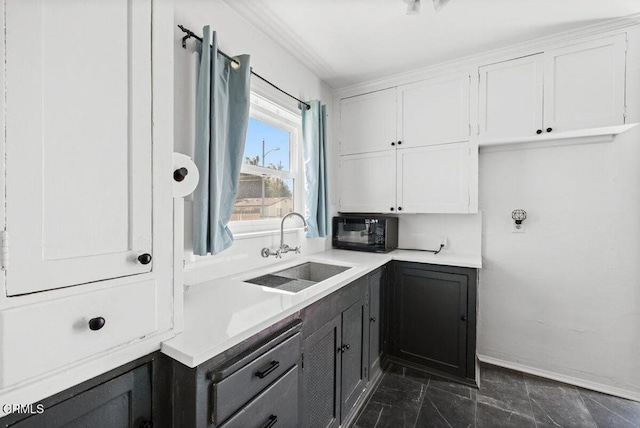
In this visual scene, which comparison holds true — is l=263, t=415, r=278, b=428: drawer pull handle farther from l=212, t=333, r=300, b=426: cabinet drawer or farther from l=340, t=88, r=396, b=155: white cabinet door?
l=340, t=88, r=396, b=155: white cabinet door

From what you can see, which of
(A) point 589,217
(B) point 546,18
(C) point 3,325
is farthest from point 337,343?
(B) point 546,18

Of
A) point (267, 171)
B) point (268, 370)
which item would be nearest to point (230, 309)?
point (268, 370)

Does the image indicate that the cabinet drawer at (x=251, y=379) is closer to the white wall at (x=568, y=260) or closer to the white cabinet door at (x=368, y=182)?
the white cabinet door at (x=368, y=182)

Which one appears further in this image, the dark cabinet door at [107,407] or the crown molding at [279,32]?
the crown molding at [279,32]

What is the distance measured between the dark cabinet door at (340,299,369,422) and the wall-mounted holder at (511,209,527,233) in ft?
4.99

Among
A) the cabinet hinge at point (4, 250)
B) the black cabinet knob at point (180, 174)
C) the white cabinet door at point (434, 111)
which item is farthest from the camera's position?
the white cabinet door at point (434, 111)

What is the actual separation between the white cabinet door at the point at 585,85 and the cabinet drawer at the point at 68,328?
2.67m

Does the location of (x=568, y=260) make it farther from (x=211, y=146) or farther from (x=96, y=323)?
(x=96, y=323)

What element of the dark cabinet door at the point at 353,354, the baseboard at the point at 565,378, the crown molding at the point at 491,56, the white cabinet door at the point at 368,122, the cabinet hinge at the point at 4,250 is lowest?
the baseboard at the point at 565,378

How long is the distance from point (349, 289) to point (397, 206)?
115 cm

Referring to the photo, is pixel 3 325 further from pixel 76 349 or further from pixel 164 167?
pixel 164 167

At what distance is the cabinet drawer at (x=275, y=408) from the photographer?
99cm

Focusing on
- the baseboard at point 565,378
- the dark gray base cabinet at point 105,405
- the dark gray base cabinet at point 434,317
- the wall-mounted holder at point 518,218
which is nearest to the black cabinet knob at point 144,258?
the dark gray base cabinet at point 105,405

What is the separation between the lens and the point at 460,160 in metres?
2.37
